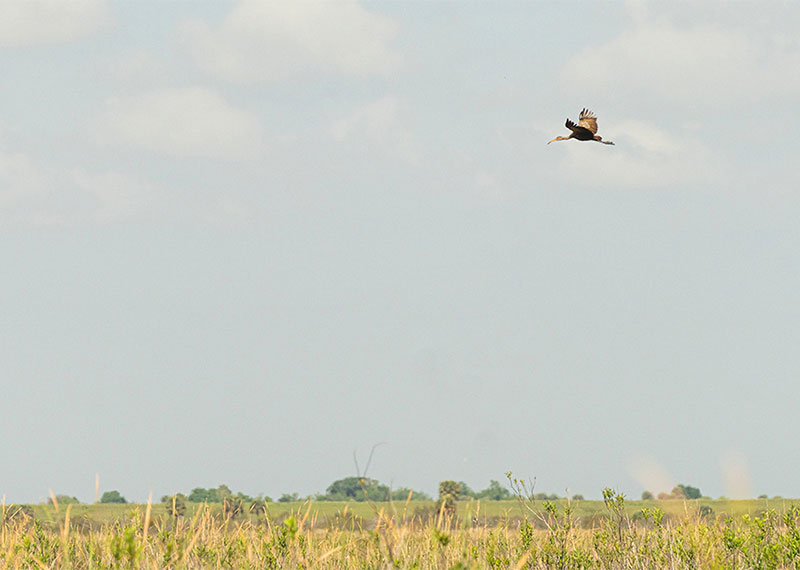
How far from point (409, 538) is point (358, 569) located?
2390 mm

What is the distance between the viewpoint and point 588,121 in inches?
627

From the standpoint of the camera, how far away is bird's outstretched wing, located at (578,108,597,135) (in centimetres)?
1569

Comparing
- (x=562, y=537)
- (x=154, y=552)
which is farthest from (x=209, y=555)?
(x=562, y=537)

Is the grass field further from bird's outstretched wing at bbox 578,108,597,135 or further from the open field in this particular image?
bird's outstretched wing at bbox 578,108,597,135

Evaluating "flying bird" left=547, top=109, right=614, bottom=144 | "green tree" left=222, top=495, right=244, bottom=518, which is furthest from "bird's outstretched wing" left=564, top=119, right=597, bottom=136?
"green tree" left=222, top=495, right=244, bottom=518

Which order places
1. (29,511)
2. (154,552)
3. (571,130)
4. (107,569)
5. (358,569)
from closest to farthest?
(107,569) < (154,552) < (358,569) < (571,130) < (29,511)

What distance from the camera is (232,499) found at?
18.3 m

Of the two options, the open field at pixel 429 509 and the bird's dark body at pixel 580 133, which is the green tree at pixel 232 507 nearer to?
the open field at pixel 429 509

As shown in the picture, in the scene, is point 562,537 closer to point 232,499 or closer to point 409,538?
point 409,538

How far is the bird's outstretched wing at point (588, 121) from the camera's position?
15688 mm

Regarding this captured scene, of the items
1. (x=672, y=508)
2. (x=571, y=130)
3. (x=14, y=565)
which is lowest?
(x=14, y=565)

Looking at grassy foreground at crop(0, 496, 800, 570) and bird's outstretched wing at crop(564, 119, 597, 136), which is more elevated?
bird's outstretched wing at crop(564, 119, 597, 136)

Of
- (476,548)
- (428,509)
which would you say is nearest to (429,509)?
(428,509)

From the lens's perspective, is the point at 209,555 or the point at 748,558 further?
the point at 748,558
